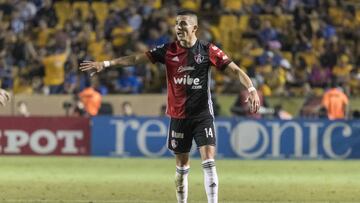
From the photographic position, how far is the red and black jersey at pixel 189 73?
1087 centimetres

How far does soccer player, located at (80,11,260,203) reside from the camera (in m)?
10.8

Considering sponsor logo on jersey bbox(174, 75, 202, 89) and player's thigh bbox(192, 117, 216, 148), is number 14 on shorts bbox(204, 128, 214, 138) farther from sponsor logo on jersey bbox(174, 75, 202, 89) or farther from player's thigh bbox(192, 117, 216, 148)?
sponsor logo on jersey bbox(174, 75, 202, 89)

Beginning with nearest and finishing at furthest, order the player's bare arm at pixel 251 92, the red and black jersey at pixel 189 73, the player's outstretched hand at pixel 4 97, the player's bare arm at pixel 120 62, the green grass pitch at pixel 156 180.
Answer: the player's outstretched hand at pixel 4 97 → the player's bare arm at pixel 251 92 → the player's bare arm at pixel 120 62 → the red and black jersey at pixel 189 73 → the green grass pitch at pixel 156 180

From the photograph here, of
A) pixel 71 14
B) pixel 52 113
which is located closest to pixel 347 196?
pixel 52 113

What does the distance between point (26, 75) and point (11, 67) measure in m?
0.53

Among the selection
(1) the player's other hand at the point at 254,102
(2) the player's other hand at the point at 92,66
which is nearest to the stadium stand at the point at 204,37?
(2) the player's other hand at the point at 92,66

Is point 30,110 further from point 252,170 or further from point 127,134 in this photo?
point 252,170

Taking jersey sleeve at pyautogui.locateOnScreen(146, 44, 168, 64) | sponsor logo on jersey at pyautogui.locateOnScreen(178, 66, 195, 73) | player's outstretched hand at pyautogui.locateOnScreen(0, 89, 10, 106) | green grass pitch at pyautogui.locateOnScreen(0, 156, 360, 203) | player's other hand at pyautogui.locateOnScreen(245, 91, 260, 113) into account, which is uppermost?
jersey sleeve at pyautogui.locateOnScreen(146, 44, 168, 64)

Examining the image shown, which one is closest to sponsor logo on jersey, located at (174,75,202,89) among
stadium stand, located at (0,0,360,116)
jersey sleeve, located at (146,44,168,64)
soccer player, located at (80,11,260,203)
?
soccer player, located at (80,11,260,203)

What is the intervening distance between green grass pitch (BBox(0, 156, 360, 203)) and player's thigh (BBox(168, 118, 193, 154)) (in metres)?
1.95

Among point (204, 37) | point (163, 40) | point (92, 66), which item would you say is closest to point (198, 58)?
point (92, 66)

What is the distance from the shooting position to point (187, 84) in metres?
10.9

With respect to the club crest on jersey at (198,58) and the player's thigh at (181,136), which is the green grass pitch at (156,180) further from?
the club crest on jersey at (198,58)

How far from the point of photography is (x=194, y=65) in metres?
10.9
